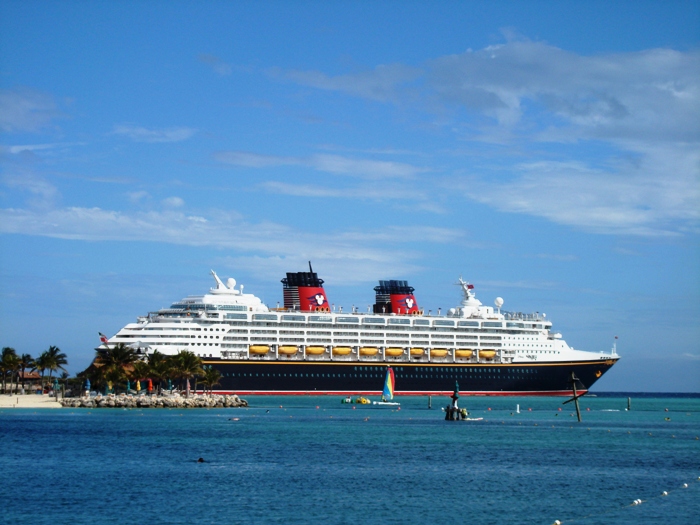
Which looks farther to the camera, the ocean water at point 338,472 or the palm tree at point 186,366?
the palm tree at point 186,366

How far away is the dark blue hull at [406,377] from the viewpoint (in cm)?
11075

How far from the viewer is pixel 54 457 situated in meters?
46.2

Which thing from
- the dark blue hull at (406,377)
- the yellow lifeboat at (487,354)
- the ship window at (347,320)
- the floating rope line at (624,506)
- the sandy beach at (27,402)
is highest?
the ship window at (347,320)

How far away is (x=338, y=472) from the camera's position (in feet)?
140

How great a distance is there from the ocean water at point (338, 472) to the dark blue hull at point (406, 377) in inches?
1450

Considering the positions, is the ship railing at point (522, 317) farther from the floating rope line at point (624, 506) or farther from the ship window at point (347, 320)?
the floating rope line at point (624, 506)

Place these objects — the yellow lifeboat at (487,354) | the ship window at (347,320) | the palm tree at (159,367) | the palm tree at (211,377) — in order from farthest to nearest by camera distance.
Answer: the yellow lifeboat at (487,354), the ship window at (347,320), the palm tree at (211,377), the palm tree at (159,367)

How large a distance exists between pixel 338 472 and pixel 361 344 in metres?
77.2

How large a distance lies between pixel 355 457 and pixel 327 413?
117ft

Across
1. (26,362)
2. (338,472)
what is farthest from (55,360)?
(338,472)

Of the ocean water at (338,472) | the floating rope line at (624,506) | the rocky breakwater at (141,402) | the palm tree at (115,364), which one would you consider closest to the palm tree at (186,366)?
the palm tree at (115,364)

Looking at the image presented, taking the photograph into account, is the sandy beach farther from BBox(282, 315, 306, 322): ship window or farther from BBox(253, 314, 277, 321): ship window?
BBox(282, 315, 306, 322): ship window

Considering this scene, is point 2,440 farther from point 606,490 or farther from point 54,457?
point 606,490

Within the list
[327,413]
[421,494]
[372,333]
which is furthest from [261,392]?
[421,494]
